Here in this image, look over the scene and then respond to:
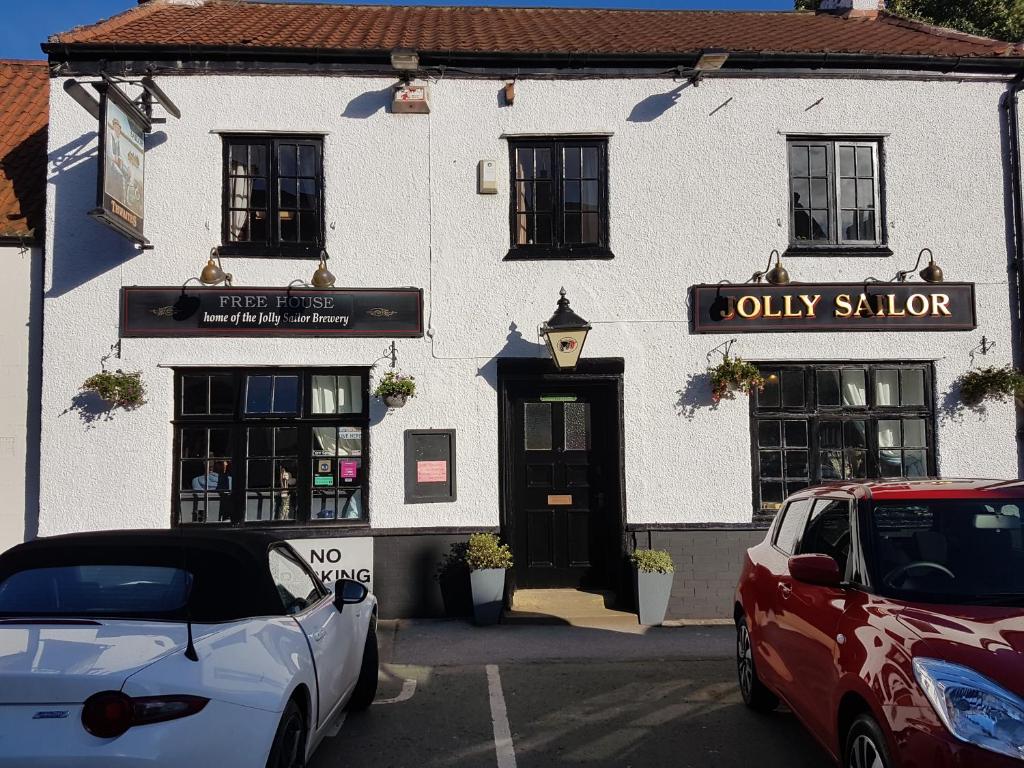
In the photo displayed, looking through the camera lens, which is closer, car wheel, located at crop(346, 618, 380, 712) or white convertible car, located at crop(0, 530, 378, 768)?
white convertible car, located at crop(0, 530, 378, 768)

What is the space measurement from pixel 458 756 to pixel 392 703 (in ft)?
3.85

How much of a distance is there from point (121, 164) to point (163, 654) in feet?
20.9

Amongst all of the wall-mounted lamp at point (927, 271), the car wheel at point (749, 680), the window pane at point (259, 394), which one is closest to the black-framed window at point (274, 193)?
the window pane at point (259, 394)

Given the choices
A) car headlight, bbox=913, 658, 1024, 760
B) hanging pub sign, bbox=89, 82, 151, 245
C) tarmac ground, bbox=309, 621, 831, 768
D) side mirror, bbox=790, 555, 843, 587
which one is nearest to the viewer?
car headlight, bbox=913, 658, 1024, 760

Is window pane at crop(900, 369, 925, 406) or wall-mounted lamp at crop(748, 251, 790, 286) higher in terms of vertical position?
wall-mounted lamp at crop(748, 251, 790, 286)

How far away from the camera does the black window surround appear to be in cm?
931

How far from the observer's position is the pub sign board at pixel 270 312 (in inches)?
343

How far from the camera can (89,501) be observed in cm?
851

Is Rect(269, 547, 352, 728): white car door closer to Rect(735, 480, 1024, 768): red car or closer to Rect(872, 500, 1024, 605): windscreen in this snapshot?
Rect(735, 480, 1024, 768): red car

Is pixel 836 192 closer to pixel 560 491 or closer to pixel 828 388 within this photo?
pixel 828 388

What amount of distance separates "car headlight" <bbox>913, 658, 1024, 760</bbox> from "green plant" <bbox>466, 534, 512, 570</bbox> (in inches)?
216

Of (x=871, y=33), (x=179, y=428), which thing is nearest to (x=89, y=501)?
(x=179, y=428)

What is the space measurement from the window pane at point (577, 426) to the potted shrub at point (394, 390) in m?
1.82

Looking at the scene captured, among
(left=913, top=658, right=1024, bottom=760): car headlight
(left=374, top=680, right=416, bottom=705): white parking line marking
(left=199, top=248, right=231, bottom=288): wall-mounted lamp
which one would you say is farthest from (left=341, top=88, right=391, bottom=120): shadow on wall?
(left=913, top=658, right=1024, bottom=760): car headlight
